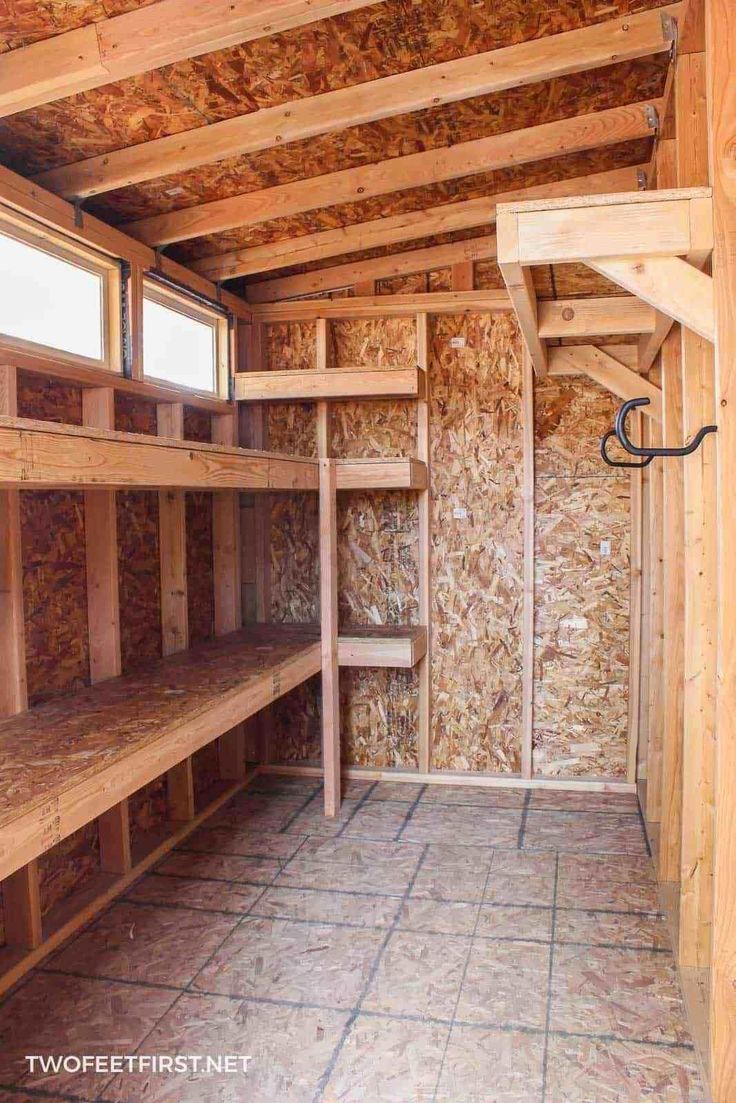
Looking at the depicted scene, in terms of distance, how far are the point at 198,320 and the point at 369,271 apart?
0.95m

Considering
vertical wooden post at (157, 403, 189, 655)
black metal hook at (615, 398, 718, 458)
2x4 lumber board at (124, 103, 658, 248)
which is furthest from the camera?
vertical wooden post at (157, 403, 189, 655)

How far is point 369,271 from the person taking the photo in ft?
14.8

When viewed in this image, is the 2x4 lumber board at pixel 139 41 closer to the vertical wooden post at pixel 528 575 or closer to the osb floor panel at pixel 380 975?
the vertical wooden post at pixel 528 575

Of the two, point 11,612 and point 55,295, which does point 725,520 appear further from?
point 55,295

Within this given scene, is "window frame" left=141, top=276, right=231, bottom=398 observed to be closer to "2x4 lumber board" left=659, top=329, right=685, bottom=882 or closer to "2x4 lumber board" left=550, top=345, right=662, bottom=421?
"2x4 lumber board" left=550, top=345, right=662, bottom=421

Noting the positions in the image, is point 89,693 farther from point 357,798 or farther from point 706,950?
point 706,950

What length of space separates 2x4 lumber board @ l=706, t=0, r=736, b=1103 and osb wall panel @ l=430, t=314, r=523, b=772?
2.60 meters

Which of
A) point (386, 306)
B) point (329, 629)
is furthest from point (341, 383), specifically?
point (329, 629)

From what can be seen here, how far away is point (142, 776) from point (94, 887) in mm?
1249

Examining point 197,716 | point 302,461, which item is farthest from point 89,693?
point 302,461

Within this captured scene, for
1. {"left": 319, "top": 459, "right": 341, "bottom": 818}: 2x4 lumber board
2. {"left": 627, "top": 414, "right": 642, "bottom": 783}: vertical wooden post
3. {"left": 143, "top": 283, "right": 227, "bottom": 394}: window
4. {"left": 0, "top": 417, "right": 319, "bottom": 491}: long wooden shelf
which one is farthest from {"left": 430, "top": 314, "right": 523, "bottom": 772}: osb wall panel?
{"left": 0, "top": 417, "right": 319, "bottom": 491}: long wooden shelf

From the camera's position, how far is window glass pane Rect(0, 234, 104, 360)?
2.84 m

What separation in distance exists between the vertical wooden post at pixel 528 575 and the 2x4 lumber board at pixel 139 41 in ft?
8.00

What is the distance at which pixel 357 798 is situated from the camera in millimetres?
4391
